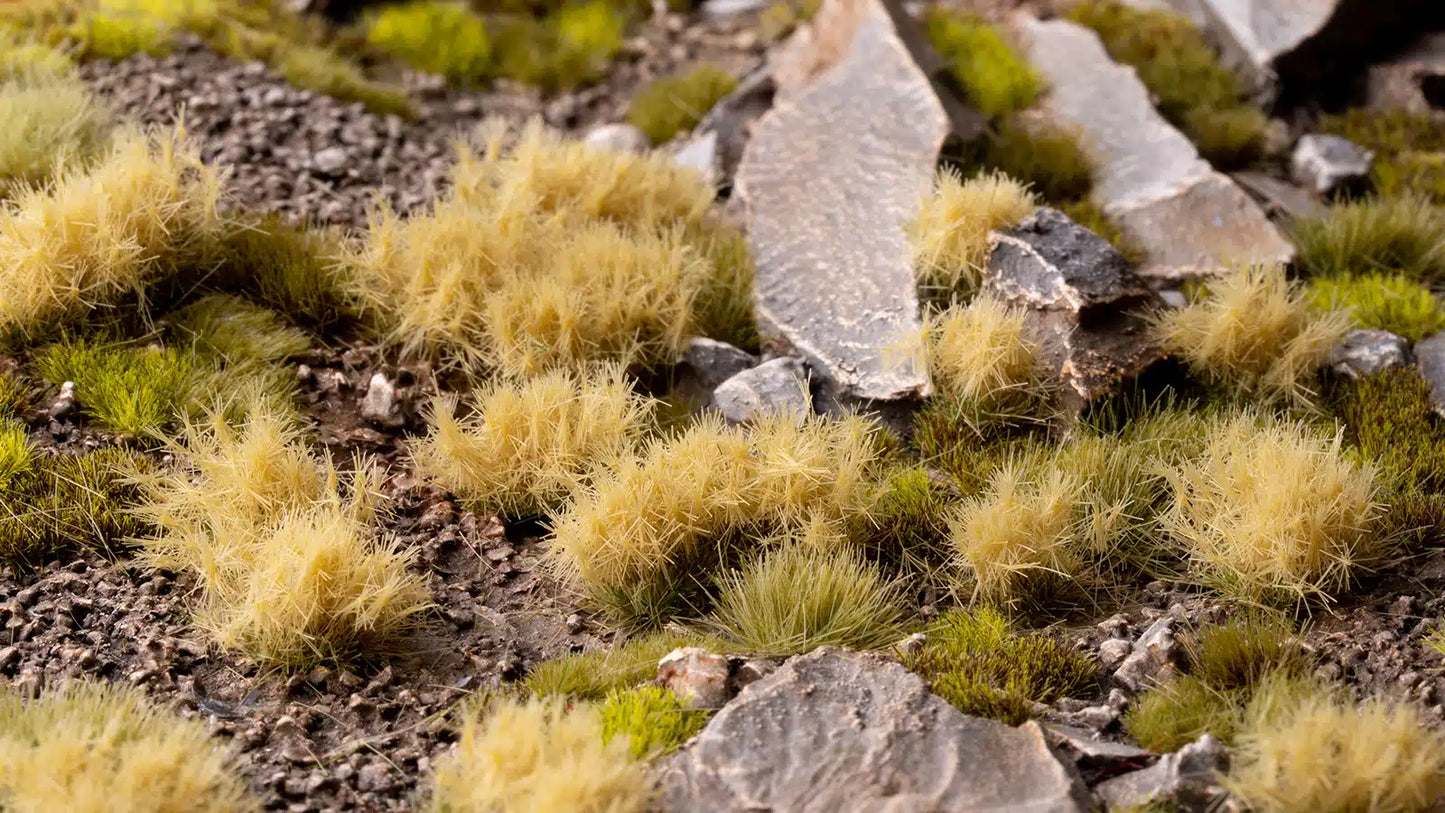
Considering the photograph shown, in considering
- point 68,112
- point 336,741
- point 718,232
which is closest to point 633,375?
point 718,232

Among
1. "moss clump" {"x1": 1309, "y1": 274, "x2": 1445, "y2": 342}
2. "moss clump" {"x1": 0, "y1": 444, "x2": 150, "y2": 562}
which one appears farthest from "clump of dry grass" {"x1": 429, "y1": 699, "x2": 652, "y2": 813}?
"moss clump" {"x1": 1309, "y1": 274, "x2": 1445, "y2": 342}

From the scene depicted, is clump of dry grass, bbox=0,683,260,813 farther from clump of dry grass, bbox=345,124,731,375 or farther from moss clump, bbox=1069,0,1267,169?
moss clump, bbox=1069,0,1267,169

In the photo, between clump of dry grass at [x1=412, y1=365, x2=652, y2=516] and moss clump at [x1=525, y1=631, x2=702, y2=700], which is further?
clump of dry grass at [x1=412, y1=365, x2=652, y2=516]

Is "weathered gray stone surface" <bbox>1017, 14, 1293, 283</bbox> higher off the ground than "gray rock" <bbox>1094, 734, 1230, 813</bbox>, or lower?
higher

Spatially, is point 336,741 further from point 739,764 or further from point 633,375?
point 633,375

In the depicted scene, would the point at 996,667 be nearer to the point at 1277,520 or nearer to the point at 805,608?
the point at 805,608

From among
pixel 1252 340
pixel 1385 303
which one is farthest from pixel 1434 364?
pixel 1252 340

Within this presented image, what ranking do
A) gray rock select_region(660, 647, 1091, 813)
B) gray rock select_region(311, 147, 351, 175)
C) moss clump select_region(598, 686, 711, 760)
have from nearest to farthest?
gray rock select_region(660, 647, 1091, 813) < moss clump select_region(598, 686, 711, 760) < gray rock select_region(311, 147, 351, 175)
